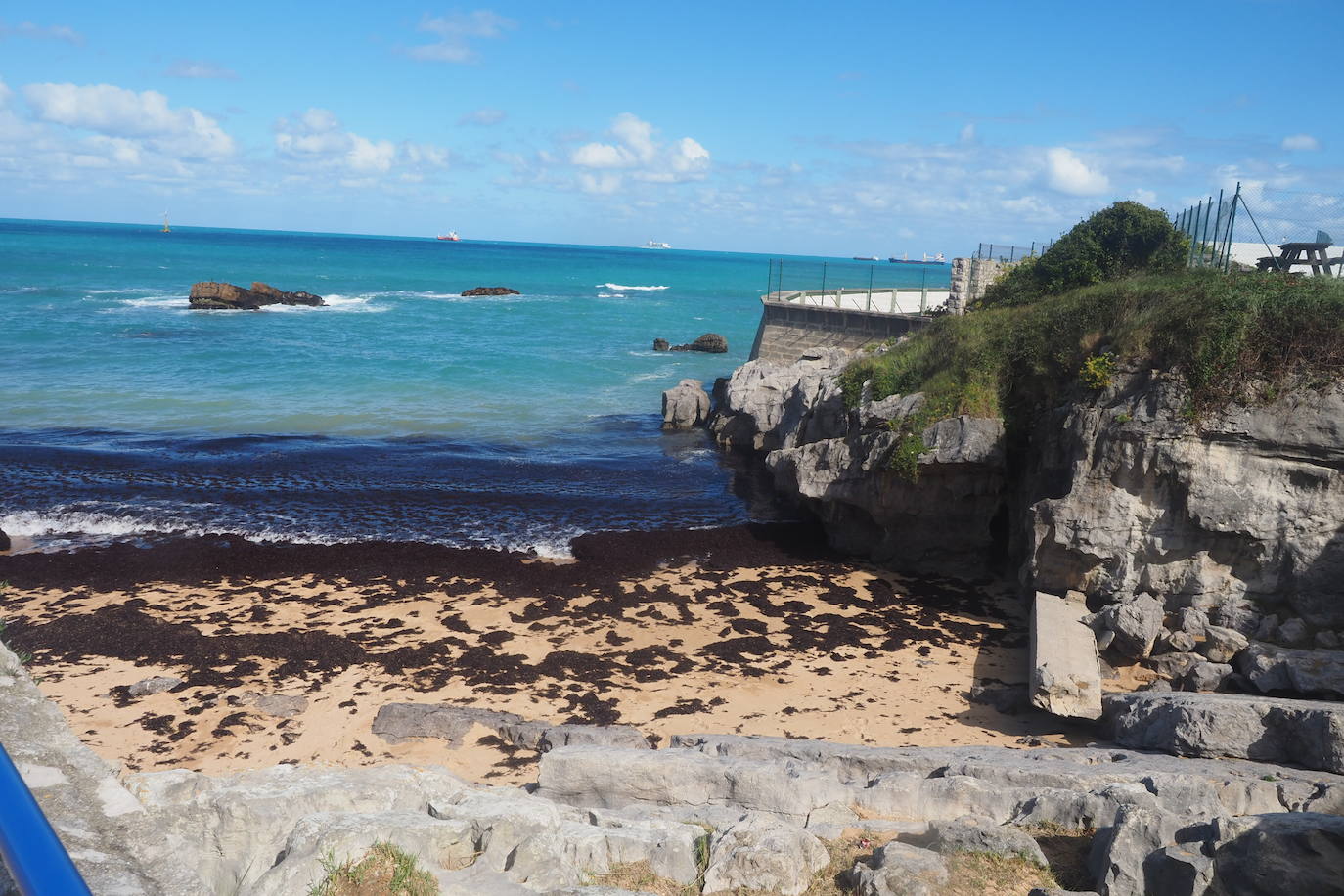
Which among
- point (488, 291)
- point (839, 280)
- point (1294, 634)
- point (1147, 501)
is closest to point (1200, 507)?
point (1147, 501)

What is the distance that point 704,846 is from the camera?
21.5 ft

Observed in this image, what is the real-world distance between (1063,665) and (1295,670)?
2.63 meters

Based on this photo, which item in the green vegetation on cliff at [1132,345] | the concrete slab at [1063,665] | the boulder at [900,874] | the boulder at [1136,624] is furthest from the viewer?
the green vegetation on cliff at [1132,345]

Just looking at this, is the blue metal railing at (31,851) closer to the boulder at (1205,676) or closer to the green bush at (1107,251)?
the boulder at (1205,676)

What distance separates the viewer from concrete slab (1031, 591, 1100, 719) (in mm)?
11008

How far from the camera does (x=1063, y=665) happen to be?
452 inches

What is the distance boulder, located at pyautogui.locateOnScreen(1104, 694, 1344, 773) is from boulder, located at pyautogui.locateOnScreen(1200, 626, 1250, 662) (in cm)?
258

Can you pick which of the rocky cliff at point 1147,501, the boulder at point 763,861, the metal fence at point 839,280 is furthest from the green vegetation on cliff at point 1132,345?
the boulder at point 763,861

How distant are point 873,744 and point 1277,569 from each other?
715cm

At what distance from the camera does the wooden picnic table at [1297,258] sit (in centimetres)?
1736

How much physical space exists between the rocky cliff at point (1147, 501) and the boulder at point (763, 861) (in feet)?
28.3

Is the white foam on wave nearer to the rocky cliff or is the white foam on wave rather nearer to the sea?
the sea

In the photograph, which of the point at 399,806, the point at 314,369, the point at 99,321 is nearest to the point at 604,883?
the point at 399,806

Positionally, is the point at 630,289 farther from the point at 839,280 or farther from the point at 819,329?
the point at 819,329
